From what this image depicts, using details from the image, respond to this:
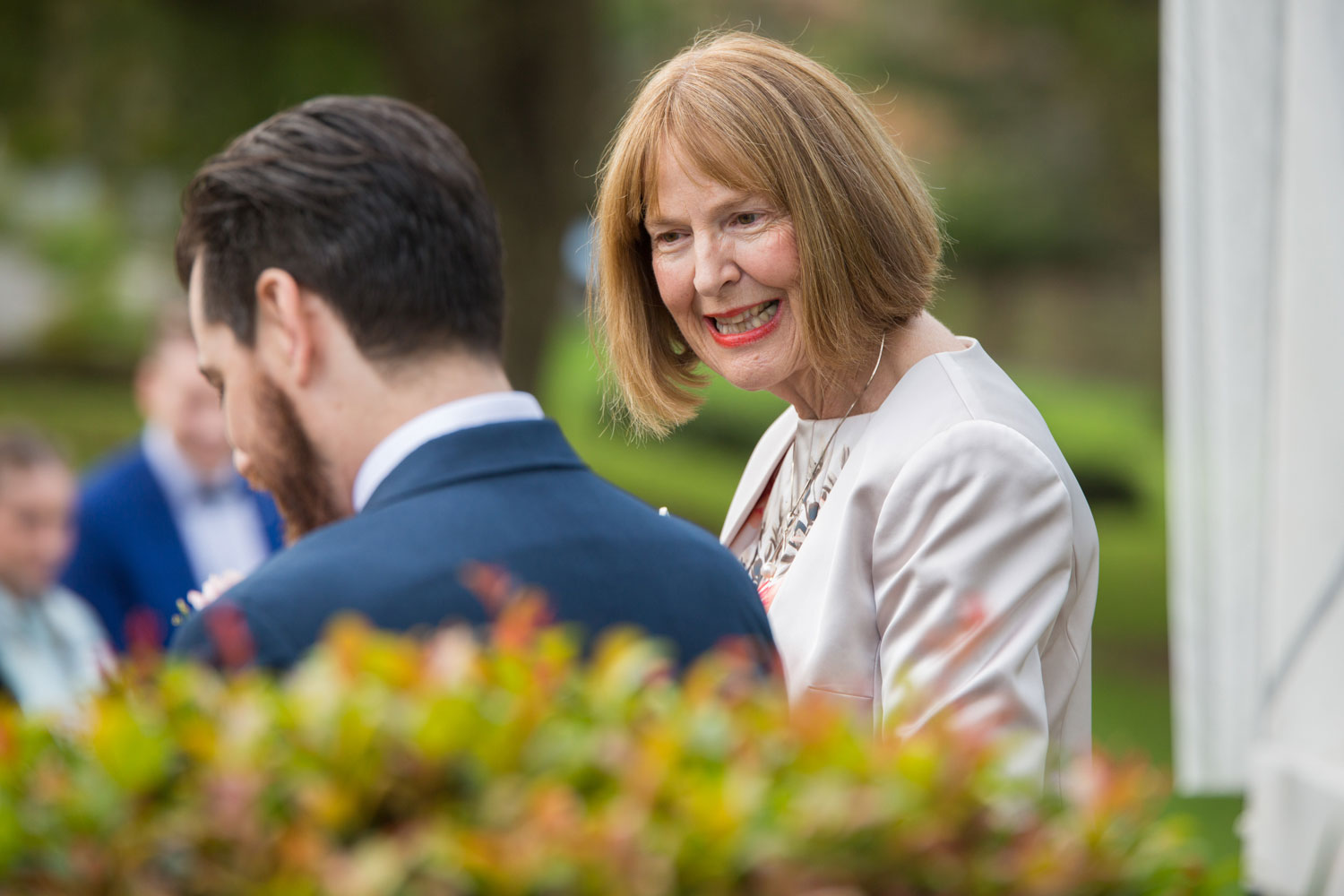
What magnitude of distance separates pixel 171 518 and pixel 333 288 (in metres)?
3.69

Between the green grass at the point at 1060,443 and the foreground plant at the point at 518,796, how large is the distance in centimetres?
932

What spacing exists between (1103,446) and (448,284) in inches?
589

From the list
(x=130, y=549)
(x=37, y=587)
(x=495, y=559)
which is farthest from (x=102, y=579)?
(x=495, y=559)

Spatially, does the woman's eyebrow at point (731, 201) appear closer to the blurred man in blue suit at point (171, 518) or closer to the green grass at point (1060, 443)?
the blurred man in blue suit at point (171, 518)

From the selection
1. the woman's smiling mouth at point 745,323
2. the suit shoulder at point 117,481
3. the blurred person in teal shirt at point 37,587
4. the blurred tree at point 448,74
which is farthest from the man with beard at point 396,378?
the blurred tree at point 448,74

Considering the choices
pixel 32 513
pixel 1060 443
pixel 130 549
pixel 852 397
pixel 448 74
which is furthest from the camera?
pixel 1060 443

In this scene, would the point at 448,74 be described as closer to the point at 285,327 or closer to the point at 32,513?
the point at 32,513

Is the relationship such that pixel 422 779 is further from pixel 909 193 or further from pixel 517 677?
pixel 909 193

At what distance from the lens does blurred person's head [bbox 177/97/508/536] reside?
5.94ft

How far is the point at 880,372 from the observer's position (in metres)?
2.29

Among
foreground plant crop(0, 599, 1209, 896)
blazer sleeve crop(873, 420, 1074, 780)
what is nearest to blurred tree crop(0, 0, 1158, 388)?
blazer sleeve crop(873, 420, 1074, 780)

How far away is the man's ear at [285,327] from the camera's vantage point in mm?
1808

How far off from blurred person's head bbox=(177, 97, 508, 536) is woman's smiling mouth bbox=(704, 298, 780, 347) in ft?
1.82

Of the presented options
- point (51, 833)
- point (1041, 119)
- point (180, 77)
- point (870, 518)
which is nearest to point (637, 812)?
point (51, 833)
